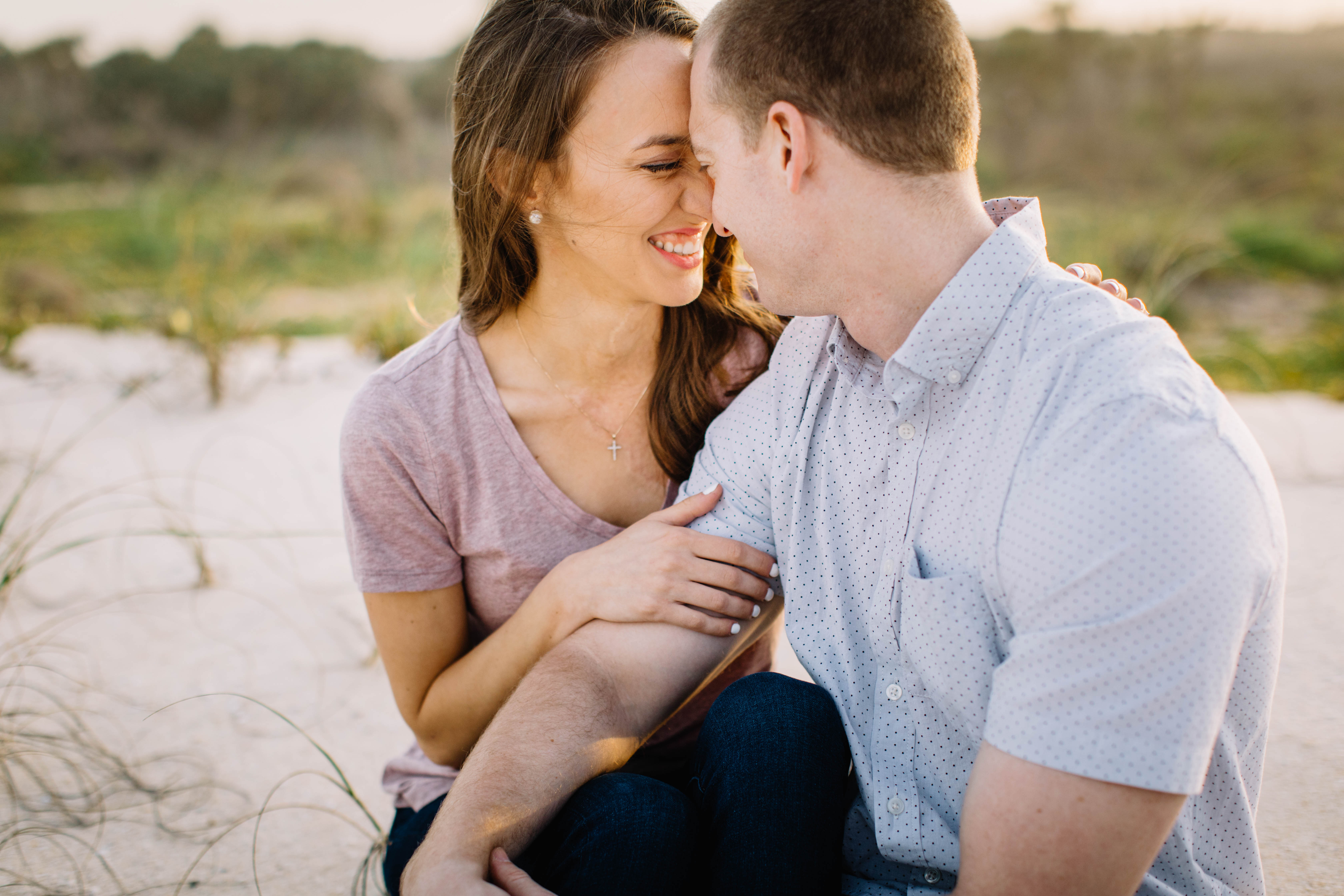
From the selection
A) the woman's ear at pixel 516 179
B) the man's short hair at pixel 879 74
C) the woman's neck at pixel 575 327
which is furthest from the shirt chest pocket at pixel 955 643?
the woman's ear at pixel 516 179

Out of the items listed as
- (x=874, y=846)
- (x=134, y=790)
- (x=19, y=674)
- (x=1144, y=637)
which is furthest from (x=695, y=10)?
(x=19, y=674)

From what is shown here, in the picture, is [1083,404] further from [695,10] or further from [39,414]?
[39,414]

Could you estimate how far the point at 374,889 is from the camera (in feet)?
6.53

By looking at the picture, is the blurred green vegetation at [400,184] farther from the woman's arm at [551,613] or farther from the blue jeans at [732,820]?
the blue jeans at [732,820]

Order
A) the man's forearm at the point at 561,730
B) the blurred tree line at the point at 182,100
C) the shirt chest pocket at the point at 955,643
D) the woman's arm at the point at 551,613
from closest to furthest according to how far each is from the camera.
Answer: the shirt chest pocket at the point at 955,643 → the man's forearm at the point at 561,730 → the woman's arm at the point at 551,613 → the blurred tree line at the point at 182,100

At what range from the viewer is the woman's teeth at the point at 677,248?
180 centimetres

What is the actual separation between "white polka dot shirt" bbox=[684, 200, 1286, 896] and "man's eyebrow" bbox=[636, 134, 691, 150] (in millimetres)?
413

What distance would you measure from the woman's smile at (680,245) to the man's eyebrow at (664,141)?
0.56 ft

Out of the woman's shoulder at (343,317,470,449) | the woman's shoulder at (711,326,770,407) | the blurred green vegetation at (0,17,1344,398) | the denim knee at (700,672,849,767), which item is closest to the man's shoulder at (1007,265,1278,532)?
the denim knee at (700,672,849,767)

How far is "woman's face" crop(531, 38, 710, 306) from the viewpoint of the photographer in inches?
65.6

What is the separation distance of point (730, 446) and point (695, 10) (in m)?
0.84

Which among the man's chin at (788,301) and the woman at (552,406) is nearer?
the man's chin at (788,301)

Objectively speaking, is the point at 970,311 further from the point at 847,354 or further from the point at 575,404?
the point at 575,404

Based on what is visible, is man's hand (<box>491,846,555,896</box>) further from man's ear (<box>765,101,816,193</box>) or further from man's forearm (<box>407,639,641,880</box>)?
man's ear (<box>765,101,816,193</box>)
